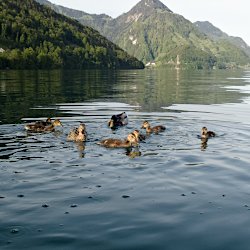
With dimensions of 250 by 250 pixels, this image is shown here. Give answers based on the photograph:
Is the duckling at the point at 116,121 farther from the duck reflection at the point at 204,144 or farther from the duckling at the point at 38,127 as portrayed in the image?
the duck reflection at the point at 204,144

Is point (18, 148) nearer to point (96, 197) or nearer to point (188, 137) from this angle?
point (96, 197)

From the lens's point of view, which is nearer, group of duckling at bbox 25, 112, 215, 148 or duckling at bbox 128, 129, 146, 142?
group of duckling at bbox 25, 112, 215, 148

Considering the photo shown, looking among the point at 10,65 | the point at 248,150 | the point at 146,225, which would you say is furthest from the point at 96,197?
the point at 10,65

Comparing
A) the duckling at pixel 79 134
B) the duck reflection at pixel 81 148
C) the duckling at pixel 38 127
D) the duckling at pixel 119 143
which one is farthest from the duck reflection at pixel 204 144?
the duckling at pixel 38 127

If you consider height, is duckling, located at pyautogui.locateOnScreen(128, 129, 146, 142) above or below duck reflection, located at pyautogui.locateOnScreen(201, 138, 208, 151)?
above

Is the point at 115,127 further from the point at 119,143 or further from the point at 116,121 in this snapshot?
the point at 119,143

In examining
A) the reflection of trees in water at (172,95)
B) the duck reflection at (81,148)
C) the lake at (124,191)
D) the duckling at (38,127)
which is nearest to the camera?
the lake at (124,191)

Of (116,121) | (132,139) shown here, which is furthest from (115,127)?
(132,139)

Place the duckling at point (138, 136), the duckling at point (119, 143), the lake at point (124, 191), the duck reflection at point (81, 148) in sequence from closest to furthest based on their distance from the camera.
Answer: the lake at point (124, 191) → the duck reflection at point (81, 148) → the duckling at point (119, 143) → the duckling at point (138, 136)

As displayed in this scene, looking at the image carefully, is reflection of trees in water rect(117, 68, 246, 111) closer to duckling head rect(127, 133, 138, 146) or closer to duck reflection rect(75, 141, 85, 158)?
duckling head rect(127, 133, 138, 146)

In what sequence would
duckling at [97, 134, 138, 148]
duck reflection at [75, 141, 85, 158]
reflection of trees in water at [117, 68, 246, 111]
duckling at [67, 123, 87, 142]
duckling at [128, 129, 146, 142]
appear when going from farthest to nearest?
reflection of trees in water at [117, 68, 246, 111] → duckling at [67, 123, 87, 142] → duckling at [128, 129, 146, 142] → duckling at [97, 134, 138, 148] → duck reflection at [75, 141, 85, 158]

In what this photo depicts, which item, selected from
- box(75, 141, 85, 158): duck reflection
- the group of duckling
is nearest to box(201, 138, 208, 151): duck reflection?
the group of duckling

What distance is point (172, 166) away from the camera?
1672 cm

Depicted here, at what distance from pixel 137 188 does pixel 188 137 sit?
1033cm
